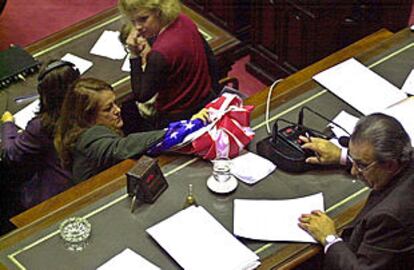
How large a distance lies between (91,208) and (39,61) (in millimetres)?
1395

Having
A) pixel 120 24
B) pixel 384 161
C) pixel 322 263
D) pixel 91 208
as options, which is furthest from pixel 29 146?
pixel 384 161

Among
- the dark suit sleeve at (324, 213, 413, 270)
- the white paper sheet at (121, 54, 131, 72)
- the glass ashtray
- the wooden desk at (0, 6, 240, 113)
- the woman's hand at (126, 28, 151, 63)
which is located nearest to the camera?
the dark suit sleeve at (324, 213, 413, 270)

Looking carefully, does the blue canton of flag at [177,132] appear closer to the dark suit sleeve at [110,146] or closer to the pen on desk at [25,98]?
the dark suit sleeve at [110,146]

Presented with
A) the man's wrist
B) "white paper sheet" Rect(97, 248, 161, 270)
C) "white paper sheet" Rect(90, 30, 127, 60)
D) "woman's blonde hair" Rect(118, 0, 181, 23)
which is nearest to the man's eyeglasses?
the man's wrist

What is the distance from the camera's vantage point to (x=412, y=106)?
424 cm

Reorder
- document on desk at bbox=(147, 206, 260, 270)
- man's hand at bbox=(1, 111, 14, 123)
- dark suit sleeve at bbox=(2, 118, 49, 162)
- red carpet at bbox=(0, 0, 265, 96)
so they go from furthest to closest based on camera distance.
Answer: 1. red carpet at bbox=(0, 0, 265, 96)
2. man's hand at bbox=(1, 111, 14, 123)
3. dark suit sleeve at bbox=(2, 118, 49, 162)
4. document on desk at bbox=(147, 206, 260, 270)

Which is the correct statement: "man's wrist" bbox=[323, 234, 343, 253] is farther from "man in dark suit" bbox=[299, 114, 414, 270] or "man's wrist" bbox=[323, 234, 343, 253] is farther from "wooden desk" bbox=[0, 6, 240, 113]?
"wooden desk" bbox=[0, 6, 240, 113]

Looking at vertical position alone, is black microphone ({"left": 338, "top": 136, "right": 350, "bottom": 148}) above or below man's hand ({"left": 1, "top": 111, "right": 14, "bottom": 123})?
above

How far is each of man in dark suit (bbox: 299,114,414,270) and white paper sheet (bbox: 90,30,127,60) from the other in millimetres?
1962

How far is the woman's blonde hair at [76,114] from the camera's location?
13.6ft

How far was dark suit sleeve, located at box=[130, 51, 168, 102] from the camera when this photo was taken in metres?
4.46

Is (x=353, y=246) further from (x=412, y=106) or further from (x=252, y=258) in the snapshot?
(x=412, y=106)

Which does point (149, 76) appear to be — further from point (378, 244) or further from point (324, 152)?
point (378, 244)

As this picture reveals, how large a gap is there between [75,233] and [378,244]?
1.23 m
